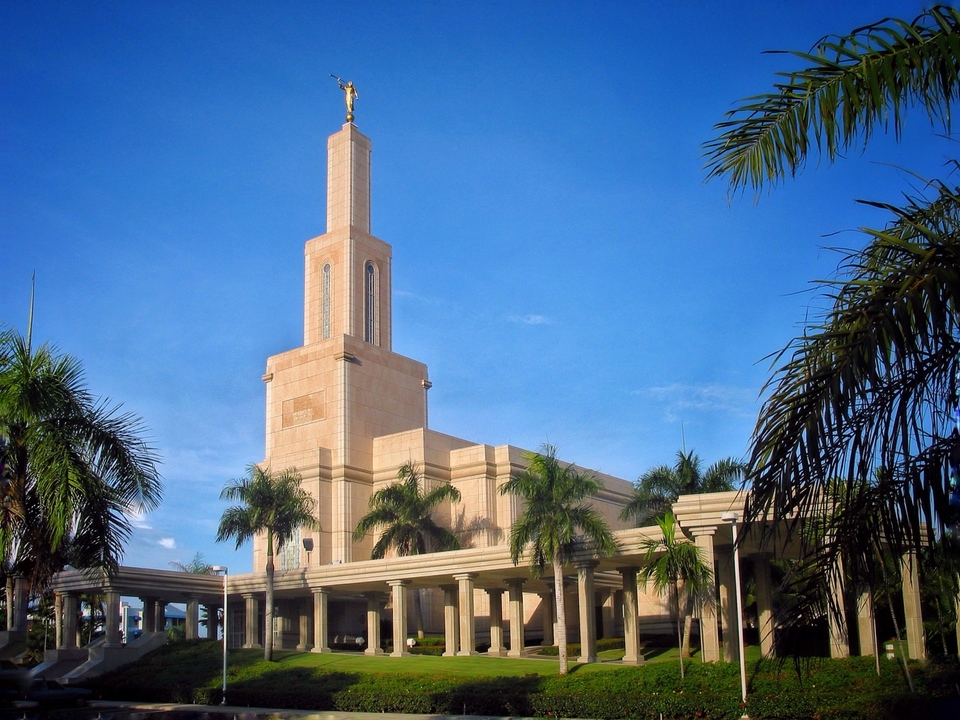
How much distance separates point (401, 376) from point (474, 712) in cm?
4256

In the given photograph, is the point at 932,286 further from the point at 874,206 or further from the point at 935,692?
the point at 935,692

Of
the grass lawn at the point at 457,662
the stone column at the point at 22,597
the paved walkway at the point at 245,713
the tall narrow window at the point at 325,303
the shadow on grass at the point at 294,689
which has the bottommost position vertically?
the paved walkway at the point at 245,713

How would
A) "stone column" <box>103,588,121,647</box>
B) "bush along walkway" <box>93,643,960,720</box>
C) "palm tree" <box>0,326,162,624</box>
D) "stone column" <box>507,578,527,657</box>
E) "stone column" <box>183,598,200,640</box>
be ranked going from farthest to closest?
"stone column" <box>183,598,200,640</box>
"stone column" <box>103,588,121,647</box>
"stone column" <box>507,578,527,657</box>
"bush along walkway" <box>93,643,960,720</box>
"palm tree" <box>0,326,162,624</box>

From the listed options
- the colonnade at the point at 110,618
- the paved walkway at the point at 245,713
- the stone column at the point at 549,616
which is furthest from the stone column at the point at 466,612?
the colonnade at the point at 110,618

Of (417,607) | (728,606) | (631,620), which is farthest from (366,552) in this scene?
(728,606)

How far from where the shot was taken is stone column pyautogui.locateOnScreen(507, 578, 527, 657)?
47406 millimetres

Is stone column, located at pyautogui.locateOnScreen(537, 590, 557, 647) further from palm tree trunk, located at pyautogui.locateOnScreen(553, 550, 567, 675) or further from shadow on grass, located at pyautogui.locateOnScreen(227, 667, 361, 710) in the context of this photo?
shadow on grass, located at pyautogui.locateOnScreen(227, 667, 361, 710)

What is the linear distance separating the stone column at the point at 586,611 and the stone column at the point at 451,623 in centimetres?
862

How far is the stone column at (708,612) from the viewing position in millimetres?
33000

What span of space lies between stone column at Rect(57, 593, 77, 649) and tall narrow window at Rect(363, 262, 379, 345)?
87.8ft

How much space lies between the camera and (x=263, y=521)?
49.0m

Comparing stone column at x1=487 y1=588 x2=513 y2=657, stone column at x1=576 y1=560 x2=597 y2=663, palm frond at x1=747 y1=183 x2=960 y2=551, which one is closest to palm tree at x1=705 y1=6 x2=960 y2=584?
palm frond at x1=747 y1=183 x2=960 y2=551

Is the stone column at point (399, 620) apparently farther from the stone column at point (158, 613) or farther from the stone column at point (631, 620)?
the stone column at point (158, 613)

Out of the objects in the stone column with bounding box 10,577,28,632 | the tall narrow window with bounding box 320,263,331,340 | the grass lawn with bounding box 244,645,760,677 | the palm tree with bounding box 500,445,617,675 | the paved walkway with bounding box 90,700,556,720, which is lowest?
the paved walkway with bounding box 90,700,556,720
